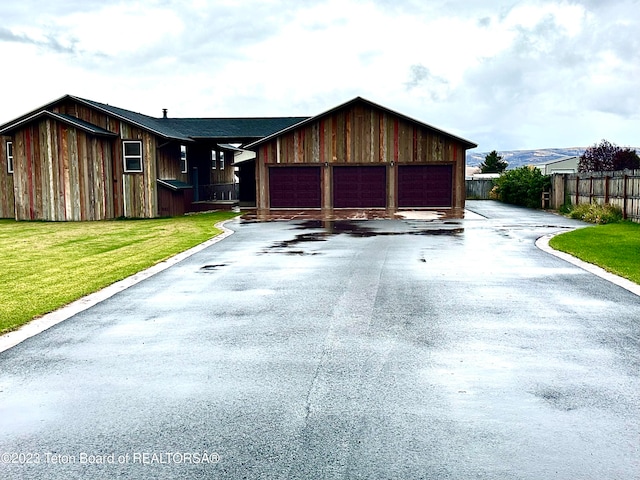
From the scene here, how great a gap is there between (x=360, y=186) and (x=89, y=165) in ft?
46.1

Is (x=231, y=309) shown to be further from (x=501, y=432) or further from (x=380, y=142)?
(x=380, y=142)

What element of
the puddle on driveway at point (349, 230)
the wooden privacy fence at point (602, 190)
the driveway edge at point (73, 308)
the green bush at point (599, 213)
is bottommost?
the driveway edge at point (73, 308)

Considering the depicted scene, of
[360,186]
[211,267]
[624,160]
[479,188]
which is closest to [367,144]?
[360,186]

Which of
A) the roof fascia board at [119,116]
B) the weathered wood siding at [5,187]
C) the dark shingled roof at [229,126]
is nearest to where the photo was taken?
the roof fascia board at [119,116]

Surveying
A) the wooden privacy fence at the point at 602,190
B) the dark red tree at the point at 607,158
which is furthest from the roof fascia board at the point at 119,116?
the dark red tree at the point at 607,158

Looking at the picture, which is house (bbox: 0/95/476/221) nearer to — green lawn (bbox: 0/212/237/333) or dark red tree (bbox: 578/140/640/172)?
green lawn (bbox: 0/212/237/333)

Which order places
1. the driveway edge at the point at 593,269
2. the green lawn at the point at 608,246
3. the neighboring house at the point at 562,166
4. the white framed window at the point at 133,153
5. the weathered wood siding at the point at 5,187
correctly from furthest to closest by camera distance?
the neighboring house at the point at 562,166 → the weathered wood siding at the point at 5,187 → the white framed window at the point at 133,153 → the green lawn at the point at 608,246 → the driveway edge at the point at 593,269

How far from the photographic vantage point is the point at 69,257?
15703 millimetres

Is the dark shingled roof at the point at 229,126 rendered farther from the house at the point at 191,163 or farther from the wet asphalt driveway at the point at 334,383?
the wet asphalt driveway at the point at 334,383

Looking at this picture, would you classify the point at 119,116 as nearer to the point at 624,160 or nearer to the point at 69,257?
the point at 69,257

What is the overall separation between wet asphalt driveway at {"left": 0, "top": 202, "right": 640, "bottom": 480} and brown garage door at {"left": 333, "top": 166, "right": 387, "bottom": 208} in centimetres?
2379

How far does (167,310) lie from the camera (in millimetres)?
9312

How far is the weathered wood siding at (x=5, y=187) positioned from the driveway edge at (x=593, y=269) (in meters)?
27.5

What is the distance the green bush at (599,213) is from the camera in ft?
84.1
